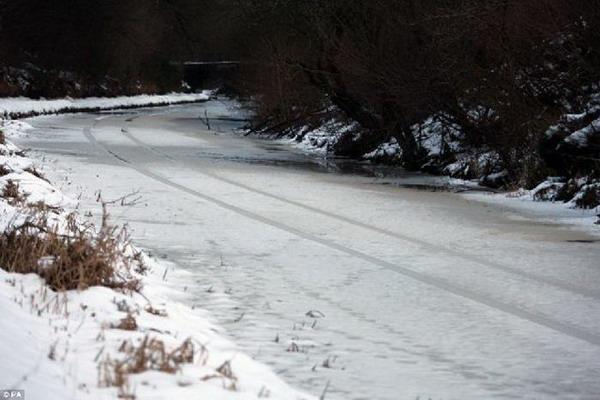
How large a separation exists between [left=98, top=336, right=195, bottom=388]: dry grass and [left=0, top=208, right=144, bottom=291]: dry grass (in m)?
1.31

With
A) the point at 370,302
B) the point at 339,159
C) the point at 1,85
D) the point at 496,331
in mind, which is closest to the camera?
the point at 496,331

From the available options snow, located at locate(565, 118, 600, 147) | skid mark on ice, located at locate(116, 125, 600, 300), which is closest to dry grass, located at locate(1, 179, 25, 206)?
skid mark on ice, located at locate(116, 125, 600, 300)

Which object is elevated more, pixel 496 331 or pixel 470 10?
pixel 470 10

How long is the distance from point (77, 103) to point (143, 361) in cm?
4781

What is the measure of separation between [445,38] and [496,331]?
13.1 metres

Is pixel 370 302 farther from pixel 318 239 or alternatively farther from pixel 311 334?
pixel 318 239

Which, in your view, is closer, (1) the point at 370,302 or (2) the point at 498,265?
(1) the point at 370,302

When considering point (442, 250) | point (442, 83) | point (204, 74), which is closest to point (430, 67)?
point (442, 83)

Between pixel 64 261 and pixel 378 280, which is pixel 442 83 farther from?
pixel 64 261

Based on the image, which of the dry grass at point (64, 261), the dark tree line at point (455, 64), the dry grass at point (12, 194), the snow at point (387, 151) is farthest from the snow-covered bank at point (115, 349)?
the snow at point (387, 151)

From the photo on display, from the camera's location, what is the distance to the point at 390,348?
20.0ft

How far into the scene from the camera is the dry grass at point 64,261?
643cm

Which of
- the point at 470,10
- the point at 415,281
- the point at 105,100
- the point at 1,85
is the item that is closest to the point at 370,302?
the point at 415,281

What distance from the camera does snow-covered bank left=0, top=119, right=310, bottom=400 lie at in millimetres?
4480
